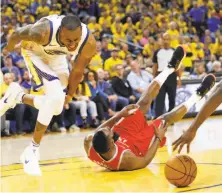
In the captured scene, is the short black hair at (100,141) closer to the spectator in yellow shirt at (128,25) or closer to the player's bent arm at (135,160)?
the player's bent arm at (135,160)

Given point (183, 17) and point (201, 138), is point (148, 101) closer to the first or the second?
point (201, 138)

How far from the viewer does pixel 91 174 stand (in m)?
7.03

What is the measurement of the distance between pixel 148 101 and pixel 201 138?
231 centimetres

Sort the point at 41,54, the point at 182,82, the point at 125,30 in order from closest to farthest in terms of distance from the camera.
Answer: the point at 41,54 < the point at 182,82 < the point at 125,30

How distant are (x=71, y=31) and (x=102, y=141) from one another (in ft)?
4.52

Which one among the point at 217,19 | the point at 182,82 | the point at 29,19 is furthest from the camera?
the point at 217,19

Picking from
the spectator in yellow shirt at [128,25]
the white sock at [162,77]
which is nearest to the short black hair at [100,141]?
the white sock at [162,77]

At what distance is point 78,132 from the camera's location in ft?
39.0

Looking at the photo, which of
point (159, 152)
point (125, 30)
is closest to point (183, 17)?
point (125, 30)

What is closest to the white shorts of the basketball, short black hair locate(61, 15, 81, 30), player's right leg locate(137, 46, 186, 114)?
short black hair locate(61, 15, 81, 30)

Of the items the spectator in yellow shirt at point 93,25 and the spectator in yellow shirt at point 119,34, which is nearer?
the spectator in yellow shirt at point 93,25

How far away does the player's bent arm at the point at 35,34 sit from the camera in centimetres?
637

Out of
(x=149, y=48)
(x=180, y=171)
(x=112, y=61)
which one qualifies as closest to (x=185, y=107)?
(x=180, y=171)

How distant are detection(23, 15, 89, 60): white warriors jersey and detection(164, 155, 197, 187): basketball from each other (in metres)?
1.79
